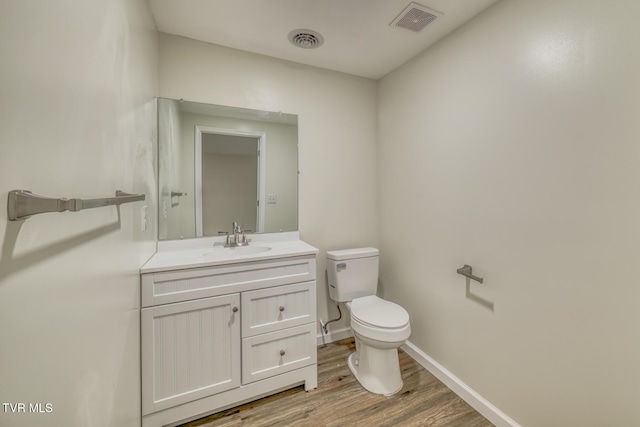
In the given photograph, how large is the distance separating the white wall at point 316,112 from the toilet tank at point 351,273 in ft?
0.51

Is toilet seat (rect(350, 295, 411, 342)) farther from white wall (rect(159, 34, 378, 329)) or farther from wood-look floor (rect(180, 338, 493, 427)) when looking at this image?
white wall (rect(159, 34, 378, 329))

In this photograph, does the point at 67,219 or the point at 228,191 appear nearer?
the point at 67,219

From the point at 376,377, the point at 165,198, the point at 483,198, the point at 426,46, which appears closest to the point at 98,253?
the point at 165,198

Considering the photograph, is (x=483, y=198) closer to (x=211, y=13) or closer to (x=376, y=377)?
(x=376, y=377)

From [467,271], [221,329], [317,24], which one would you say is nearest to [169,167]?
[221,329]

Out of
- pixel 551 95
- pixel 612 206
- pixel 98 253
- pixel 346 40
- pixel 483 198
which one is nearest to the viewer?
Result: pixel 98 253

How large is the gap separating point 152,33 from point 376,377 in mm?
2569

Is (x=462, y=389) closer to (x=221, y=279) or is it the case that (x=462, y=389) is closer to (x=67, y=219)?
(x=221, y=279)

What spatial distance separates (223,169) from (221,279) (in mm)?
853

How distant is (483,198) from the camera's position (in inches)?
59.5

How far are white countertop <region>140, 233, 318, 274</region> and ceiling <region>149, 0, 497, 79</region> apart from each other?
1405mm

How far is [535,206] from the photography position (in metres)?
1.27

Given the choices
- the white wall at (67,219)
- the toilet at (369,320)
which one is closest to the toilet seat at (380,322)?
the toilet at (369,320)

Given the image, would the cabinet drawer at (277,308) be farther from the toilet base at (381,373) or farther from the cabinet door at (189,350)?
the toilet base at (381,373)
